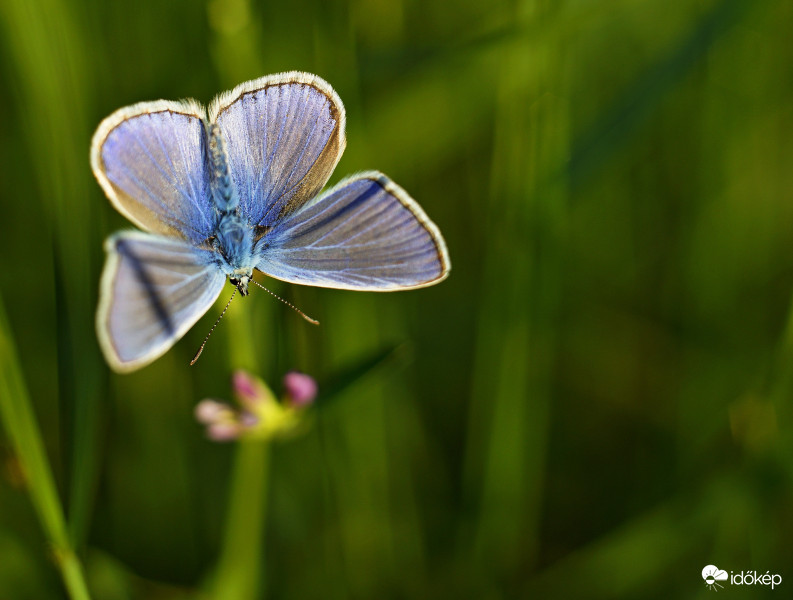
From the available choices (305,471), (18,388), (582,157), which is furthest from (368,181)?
(305,471)

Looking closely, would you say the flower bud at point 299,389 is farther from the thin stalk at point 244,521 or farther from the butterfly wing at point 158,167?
the butterfly wing at point 158,167

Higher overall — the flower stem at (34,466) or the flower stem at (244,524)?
the flower stem at (34,466)

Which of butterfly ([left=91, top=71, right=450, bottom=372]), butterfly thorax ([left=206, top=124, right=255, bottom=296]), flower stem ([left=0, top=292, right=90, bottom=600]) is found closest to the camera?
flower stem ([left=0, top=292, right=90, bottom=600])

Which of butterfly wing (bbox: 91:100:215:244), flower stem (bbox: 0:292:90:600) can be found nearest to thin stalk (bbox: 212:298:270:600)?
butterfly wing (bbox: 91:100:215:244)

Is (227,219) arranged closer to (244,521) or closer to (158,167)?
(158,167)

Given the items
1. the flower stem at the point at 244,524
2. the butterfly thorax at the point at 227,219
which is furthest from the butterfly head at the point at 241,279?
the flower stem at the point at 244,524

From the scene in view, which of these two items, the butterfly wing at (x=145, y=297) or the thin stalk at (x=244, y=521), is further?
the thin stalk at (x=244, y=521)

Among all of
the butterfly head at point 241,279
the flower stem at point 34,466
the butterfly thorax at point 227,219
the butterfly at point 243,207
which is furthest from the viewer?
the butterfly thorax at point 227,219

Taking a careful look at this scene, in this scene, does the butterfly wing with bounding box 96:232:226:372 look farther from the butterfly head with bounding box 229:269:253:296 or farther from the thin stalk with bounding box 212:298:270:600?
the thin stalk with bounding box 212:298:270:600
